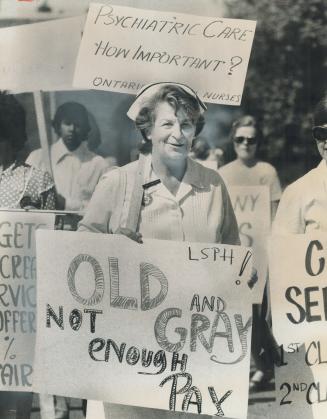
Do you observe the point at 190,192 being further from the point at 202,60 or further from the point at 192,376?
the point at 192,376

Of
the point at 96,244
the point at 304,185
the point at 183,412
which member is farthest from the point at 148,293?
the point at 304,185

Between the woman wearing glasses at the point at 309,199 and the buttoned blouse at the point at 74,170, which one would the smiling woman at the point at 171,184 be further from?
the woman wearing glasses at the point at 309,199

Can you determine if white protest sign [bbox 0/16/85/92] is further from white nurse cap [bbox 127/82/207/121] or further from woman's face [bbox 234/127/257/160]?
woman's face [bbox 234/127/257/160]

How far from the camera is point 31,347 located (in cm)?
352

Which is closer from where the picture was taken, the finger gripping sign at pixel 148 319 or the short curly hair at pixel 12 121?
the finger gripping sign at pixel 148 319

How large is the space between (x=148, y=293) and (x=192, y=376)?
0.38 m

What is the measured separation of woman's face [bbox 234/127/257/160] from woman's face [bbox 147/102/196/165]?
182 mm

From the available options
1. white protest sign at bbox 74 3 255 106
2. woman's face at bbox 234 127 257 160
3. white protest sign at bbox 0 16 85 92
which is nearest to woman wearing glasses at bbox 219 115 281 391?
woman's face at bbox 234 127 257 160

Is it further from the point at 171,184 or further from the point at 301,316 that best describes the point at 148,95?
the point at 301,316

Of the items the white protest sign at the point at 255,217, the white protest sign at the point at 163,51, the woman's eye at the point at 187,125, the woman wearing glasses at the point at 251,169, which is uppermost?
the white protest sign at the point at 163,51

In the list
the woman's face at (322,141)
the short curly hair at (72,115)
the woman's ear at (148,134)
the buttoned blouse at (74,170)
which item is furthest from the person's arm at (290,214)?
the short curly hair at (72,115)

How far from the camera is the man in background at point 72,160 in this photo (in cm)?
345

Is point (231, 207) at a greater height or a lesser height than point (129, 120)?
lesser

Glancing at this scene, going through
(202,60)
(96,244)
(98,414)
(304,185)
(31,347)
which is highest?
(202,60)
